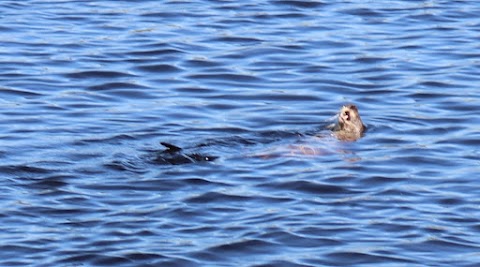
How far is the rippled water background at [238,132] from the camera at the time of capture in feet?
31.2

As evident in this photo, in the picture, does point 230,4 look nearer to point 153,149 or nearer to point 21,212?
point 153,149

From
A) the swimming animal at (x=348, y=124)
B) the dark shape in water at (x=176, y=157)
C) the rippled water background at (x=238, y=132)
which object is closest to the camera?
the rippled water background at (x=238, y=132)

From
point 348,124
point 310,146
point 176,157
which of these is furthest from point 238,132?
point 176,157

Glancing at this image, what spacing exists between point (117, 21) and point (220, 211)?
7.43 meters

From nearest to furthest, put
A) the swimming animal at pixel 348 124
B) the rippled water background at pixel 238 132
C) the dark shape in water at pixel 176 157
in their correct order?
the rippled water background at pixel 238 132, the dark shape in water at pixel 176 157, the swimming animal at pixel 348 124

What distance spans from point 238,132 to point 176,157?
1.21 m

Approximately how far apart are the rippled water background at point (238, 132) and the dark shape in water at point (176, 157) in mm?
108

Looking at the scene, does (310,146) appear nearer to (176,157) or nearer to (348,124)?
(348,124)

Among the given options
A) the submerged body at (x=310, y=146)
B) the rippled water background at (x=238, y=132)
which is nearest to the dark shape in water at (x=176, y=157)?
the submerged body at (x=310, y=146)

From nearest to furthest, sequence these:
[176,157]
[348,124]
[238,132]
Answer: [176,157]
[348,124]
[238,132]

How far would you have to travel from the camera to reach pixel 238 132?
41.1 ft

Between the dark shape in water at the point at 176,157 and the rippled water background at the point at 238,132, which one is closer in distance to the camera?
the rippled water background at the point at 238,132

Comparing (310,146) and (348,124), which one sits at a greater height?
(348,124)

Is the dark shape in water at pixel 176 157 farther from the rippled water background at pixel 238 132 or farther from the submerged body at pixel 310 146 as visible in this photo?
the rippled water background at pixel 238 132
